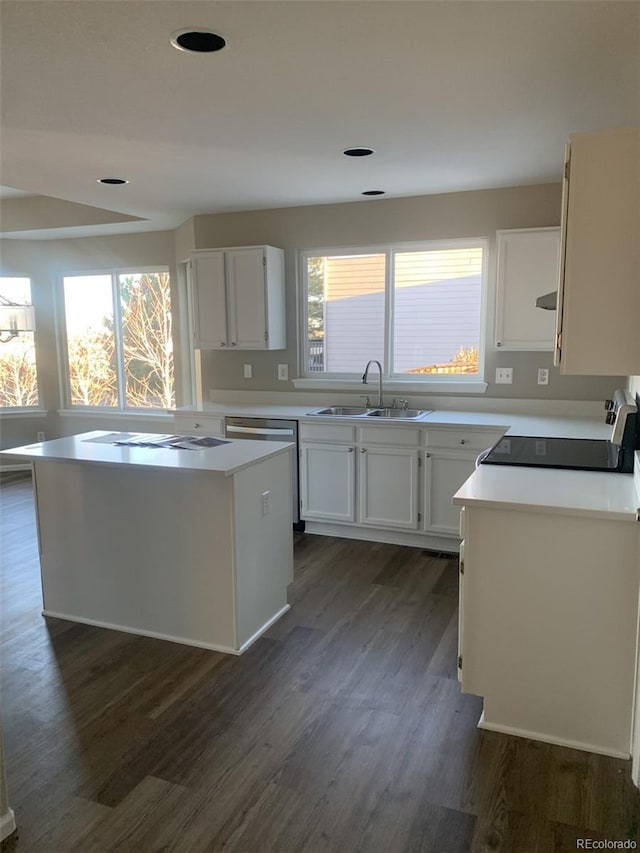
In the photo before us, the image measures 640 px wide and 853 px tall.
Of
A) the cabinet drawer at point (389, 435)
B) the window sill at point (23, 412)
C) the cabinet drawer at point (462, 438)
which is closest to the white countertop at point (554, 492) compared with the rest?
the cabinet drawer at point (462, 438)

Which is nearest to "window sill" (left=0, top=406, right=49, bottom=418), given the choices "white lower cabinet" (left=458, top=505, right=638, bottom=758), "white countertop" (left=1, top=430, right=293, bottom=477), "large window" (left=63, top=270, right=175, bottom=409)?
"large window" (left=63, top=270, right=175, bottom=409)

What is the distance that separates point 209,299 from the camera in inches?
193

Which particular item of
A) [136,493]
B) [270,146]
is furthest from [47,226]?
[136,493]

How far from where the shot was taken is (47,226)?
5.76 m

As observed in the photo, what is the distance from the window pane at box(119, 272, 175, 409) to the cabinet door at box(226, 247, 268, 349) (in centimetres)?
141

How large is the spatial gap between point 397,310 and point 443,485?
4.72 feet

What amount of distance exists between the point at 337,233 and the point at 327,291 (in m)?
0.44

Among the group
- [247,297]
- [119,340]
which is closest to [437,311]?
[247,297]

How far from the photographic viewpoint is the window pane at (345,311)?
470 cm

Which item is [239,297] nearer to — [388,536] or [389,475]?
[389,475]

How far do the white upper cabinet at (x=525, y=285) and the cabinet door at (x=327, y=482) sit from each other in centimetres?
132

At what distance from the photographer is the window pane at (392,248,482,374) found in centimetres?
439

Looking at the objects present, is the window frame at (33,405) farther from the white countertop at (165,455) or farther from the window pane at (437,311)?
the window pane at (437,311)

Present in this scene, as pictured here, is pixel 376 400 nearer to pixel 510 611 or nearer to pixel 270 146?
pixel 270 146
